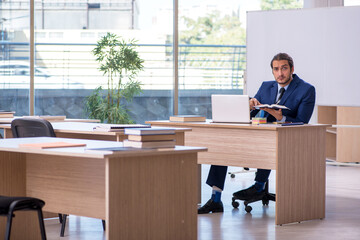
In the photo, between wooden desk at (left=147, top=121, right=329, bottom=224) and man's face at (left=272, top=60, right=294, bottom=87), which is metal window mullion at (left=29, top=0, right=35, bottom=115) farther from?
man's face at (left=272, top=60, right=294, bottom=87)

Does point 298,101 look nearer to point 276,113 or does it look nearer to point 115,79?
point 276,113

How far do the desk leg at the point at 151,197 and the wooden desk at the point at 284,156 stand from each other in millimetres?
1416

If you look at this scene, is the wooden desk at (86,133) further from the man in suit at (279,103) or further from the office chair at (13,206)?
the office chair at (13,206)

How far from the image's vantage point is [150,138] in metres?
3.39

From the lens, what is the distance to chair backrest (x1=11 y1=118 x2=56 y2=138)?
14.8 ft

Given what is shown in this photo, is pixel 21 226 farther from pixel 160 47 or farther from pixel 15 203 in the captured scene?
pixel 160 47

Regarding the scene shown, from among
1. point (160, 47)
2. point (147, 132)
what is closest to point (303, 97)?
point (147, 132)

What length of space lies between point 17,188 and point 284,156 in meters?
2.01

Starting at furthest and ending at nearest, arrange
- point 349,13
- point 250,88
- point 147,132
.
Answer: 1. point 250,88
2. point 349,13
3. point 147,132

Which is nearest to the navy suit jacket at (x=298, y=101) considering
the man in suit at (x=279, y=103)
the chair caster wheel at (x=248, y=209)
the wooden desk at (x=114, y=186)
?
the man in suit at (x=279, y=103)

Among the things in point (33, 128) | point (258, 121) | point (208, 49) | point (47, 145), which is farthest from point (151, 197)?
point (208, 49)

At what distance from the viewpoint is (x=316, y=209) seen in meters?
5.18

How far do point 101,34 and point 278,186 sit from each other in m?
4.81

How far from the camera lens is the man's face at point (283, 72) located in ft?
17.9
